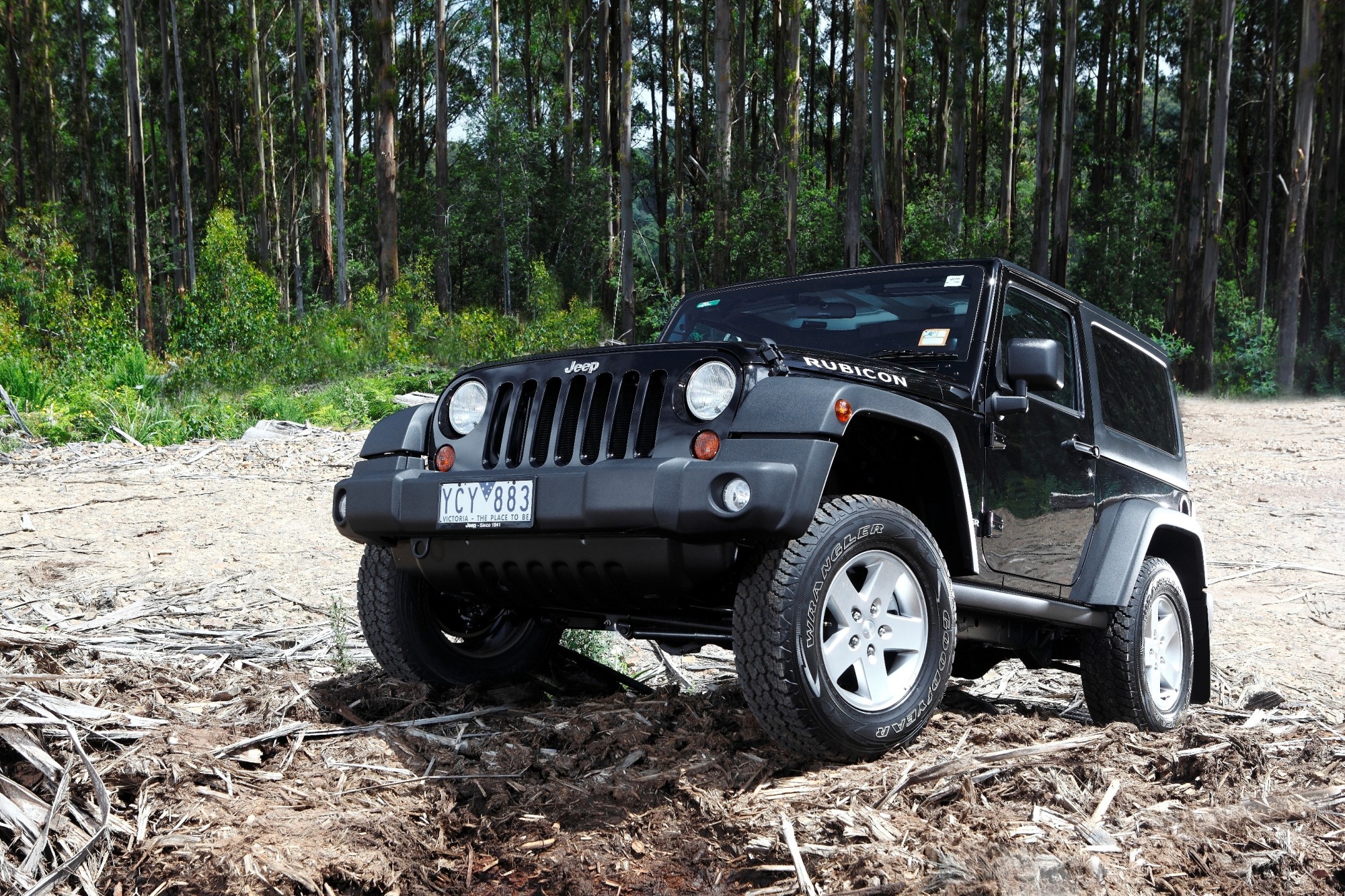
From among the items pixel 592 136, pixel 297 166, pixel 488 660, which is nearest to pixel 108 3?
pixel 297 166

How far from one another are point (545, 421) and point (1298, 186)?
82.1 ft

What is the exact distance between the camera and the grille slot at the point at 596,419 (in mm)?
3473

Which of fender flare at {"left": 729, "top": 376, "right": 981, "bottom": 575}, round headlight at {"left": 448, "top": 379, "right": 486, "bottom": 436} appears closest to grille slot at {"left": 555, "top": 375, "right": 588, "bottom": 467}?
round headlight at {"left": 448, "top": 379, "right": 486, "bottom": 436}

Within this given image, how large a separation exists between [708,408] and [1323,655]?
18.0 ft

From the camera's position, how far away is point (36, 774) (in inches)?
126

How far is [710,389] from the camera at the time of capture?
337 centimetres

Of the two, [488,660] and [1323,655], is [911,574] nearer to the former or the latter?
[488,660]

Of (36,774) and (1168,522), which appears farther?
(1168,522)

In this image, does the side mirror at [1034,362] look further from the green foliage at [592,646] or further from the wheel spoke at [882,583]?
the green foliage at [592,646]

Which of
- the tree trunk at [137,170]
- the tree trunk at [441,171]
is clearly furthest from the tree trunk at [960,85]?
the tree trunk at [137,170]

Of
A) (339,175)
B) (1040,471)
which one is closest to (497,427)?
(1040,471)

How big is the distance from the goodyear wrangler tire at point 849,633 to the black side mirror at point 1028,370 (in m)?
0.74

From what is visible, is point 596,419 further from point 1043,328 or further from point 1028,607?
point 1043,328

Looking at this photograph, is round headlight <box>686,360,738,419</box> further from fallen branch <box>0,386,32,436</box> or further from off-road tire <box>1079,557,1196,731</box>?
fallen branch <box>0,386,32,436</box>
